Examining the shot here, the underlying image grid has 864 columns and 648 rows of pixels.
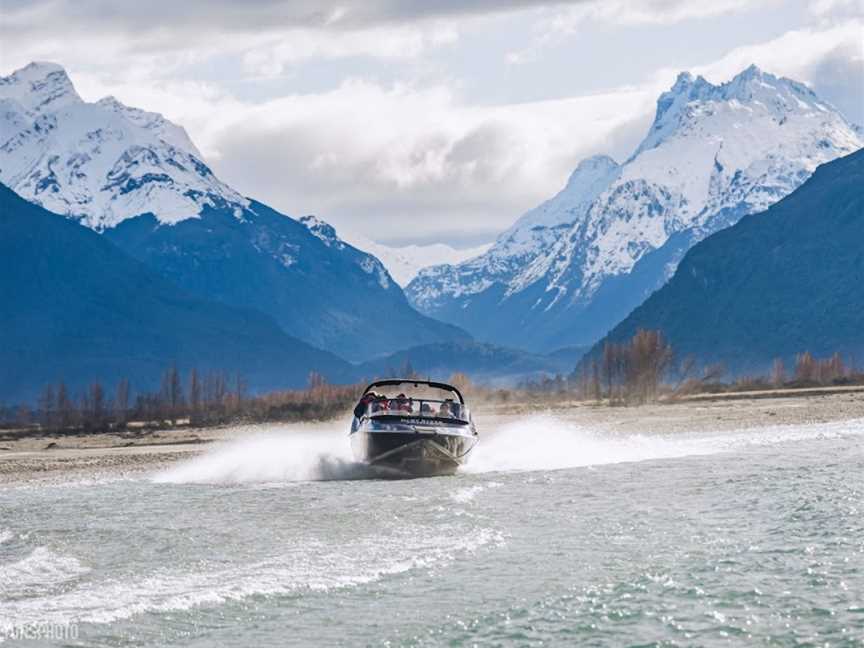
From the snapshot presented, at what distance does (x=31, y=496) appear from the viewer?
60.0m

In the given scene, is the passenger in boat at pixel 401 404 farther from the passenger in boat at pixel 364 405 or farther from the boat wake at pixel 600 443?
the boat wake at pixel 600 443

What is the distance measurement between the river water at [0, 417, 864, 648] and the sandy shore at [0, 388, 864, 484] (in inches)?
579

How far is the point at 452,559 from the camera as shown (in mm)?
38812

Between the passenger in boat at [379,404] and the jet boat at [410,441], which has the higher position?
the passenger in boat at [379,404]

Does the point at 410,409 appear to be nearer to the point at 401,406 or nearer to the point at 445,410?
the point at 401,406

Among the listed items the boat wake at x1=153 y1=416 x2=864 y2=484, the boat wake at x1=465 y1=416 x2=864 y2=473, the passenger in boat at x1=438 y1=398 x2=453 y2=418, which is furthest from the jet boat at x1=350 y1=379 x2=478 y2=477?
the boat wake at x1=465 y1=416 x2=864 y2=473

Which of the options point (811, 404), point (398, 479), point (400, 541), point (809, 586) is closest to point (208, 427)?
point (811, 404)

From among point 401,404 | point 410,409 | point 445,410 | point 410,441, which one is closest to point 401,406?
point 401,404

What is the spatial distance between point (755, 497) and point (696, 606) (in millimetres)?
18510

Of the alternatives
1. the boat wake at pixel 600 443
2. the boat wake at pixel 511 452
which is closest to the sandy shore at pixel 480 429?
the boat wake at pixel 511 452

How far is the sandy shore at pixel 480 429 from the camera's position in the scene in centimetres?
7900

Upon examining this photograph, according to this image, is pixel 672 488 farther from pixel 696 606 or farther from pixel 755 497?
pixel 696 606

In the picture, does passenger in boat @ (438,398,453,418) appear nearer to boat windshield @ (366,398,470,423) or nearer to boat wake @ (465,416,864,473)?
boat windshield @ (366,398,470,423)

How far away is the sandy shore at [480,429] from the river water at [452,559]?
1471cm
